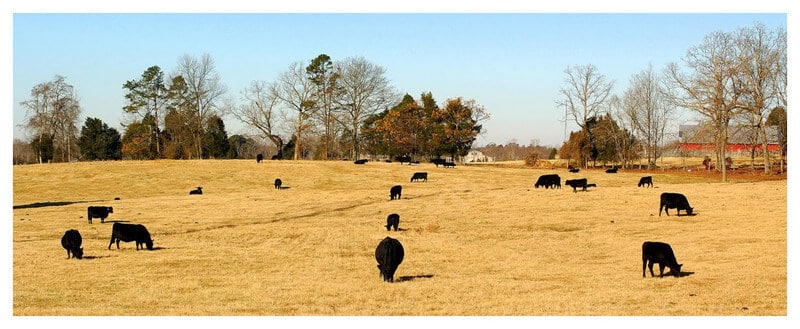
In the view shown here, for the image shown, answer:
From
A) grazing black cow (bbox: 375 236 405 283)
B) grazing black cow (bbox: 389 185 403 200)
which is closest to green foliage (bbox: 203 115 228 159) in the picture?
grazing black cow (bbox: 389 185 403 200)

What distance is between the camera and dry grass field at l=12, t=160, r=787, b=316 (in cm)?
1691

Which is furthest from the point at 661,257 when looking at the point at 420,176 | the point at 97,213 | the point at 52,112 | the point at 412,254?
the point at 52,112

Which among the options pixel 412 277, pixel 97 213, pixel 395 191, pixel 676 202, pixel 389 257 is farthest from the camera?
pixel 395 191

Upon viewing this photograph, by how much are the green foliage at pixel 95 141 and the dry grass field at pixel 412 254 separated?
54939 millimetres

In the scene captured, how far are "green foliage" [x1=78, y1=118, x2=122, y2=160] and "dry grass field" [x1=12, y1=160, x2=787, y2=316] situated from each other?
5494 cm

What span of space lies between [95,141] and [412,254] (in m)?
96.7

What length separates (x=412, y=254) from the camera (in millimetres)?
26312

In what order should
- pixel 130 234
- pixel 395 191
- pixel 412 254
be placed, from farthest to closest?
pixel 395 191 → pixel 130 234 → pixel 412 254

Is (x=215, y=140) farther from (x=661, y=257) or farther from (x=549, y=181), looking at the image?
(x=661, y=257)

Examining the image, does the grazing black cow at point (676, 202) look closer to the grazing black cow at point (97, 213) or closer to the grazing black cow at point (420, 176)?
A: the grazing black cow at point (97, 213)

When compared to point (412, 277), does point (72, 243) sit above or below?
above

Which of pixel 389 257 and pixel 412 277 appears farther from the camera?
pixel 412 277

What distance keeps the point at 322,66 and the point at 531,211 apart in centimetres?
6601

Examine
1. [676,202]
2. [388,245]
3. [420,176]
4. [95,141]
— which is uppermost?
[95,141]
